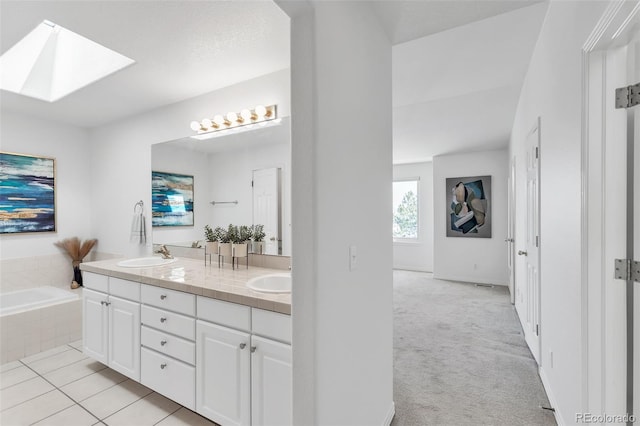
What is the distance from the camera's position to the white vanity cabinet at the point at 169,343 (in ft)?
6.15

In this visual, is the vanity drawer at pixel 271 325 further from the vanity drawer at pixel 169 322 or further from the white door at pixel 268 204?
the white door at pixel 268 204

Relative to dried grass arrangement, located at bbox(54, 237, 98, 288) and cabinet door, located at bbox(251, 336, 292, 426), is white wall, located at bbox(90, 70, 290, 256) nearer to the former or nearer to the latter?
dried grass arrangement, located at bbox(54, 237, 98, 288)

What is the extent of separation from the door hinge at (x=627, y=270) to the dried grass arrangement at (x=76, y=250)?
15.7 feet

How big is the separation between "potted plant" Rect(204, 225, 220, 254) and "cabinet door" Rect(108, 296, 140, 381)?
658 millimetres

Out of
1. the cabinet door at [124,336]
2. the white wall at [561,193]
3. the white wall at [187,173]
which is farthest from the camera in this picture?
the white wall at [187,173]

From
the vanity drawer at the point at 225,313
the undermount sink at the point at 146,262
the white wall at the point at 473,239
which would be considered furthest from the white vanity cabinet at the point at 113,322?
the white wall at the point at 473,239

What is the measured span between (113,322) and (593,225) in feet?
10.0

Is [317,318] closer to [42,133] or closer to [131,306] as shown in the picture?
[131,306]

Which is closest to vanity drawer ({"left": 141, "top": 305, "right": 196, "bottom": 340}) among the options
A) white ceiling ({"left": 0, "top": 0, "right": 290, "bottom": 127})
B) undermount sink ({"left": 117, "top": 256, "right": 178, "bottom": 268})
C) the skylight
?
undermount sink ({"left": 117, "top": 256, "right": 178, "bottom": 268})

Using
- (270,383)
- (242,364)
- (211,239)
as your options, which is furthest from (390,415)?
(211,239)

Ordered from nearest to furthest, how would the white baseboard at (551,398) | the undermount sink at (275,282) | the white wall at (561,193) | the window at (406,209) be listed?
the white wall at (561,193) → the white baseboard at (551,398) → the undermount sink at (275,282) → the window at (406,209)

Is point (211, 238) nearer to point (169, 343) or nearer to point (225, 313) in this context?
point (169, 343)

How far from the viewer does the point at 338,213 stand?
132 centimetres

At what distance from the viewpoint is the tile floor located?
1966mm
